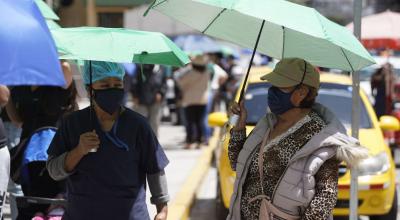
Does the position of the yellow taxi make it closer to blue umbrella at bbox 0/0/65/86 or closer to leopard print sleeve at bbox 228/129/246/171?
leopard print sleeve at bbox 228/129/246/171

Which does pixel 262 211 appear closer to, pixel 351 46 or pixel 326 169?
pixel 326 169

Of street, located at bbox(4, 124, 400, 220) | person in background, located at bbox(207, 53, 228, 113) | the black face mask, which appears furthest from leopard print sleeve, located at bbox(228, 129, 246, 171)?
person in background, located at bbox(207, 53, 228, 113)

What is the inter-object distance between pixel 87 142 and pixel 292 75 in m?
1.07

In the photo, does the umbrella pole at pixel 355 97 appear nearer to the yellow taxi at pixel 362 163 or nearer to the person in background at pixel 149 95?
the yellow taxi at pixel 362 163

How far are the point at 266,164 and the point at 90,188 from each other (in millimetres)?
903

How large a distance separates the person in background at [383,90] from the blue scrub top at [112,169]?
10.4 metres

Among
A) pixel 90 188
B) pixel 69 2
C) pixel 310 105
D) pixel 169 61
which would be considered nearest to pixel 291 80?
pixel 310 105

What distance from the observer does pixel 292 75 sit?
4.18 meters

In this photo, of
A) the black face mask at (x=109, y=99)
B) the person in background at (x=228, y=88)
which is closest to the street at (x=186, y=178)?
the person in background at (x=228, y=88)

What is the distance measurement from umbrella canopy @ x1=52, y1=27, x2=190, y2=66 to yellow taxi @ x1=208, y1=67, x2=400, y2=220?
250 centimetres

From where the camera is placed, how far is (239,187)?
425 centimetres

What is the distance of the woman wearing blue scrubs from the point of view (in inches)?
167

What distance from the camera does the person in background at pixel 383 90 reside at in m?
14.4

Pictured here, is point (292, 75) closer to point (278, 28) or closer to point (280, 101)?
point (280, 101)
